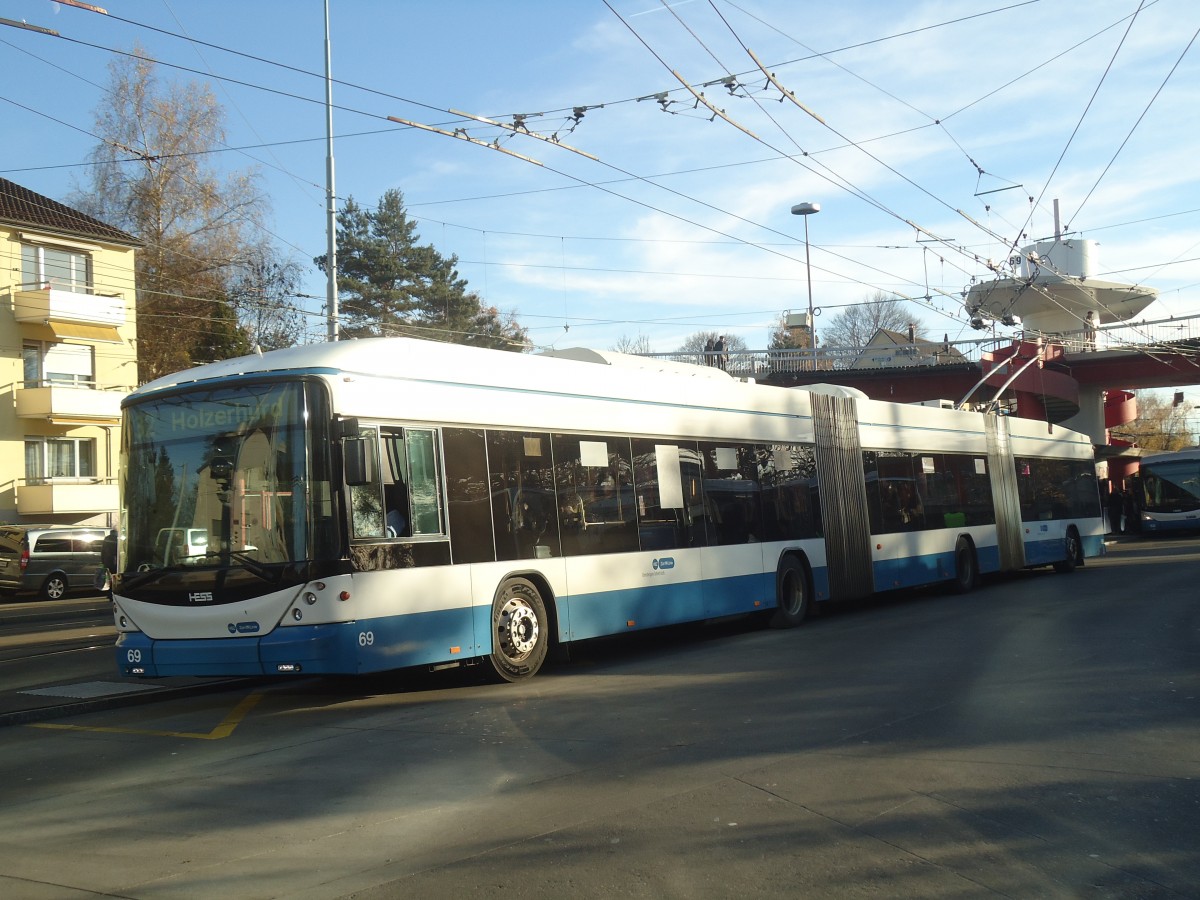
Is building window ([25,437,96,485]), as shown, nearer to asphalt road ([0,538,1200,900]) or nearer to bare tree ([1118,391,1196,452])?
asphalt road ([0,538,1200,900])

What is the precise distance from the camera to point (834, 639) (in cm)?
1446

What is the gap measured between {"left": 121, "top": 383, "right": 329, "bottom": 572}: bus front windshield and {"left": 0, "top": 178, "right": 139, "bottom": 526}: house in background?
29.2m

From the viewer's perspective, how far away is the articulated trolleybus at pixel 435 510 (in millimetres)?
9867

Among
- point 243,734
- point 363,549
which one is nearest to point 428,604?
point 363,549

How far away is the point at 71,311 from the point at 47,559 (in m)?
11.2

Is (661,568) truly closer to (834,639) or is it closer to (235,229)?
(834,639)

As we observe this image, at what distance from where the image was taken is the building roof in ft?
126

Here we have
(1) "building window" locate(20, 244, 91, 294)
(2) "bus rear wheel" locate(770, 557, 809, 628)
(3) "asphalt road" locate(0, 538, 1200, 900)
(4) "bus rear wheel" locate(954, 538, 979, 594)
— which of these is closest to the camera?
(3) "asphalt road" locate(0, 538, 1200, 900)

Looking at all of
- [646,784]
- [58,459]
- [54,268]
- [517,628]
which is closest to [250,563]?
[517,628]

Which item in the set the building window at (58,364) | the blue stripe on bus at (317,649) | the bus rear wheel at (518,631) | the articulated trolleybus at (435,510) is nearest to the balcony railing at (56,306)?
the building window at (58,364)

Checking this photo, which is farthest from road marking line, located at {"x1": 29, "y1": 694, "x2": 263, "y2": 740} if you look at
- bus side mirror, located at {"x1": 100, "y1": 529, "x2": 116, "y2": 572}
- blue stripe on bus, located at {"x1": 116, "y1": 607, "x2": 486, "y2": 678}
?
bus side mirror, located at {"x1": 100, "y1": 529, "x2": 116, "y2": 572}

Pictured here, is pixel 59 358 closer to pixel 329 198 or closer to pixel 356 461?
pixel 329 198

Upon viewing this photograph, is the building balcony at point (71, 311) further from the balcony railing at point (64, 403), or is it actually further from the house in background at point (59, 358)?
the balcony railing at point (64, 403)

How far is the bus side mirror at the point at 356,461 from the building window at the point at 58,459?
108ft
